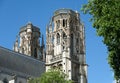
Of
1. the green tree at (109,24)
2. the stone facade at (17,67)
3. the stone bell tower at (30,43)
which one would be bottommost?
the green tree at (109,24)

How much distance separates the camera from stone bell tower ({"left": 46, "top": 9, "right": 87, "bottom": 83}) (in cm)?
7256

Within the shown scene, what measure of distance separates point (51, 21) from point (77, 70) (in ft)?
39.5

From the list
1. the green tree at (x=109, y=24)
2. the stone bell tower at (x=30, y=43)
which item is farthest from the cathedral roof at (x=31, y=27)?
the green tree at (x=109, y=24)

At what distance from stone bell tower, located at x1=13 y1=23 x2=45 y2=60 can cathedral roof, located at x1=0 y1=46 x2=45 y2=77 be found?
30.4 feet

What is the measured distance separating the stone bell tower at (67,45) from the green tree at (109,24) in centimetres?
4305

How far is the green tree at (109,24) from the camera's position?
25.5 m

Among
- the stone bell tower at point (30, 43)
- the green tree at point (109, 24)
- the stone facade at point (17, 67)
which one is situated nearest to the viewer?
the green tree at point (109, 24)

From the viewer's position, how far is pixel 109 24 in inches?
1004

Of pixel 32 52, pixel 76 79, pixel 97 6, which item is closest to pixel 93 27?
pixel 97 6

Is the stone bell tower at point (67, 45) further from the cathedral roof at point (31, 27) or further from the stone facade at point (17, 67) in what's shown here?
the cathedral roof at point (31, 27)

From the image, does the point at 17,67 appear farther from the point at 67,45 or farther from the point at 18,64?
the point at 67,45

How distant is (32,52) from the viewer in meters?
90.2

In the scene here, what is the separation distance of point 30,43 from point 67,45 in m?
18.5

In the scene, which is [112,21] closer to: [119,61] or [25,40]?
[119,61]
